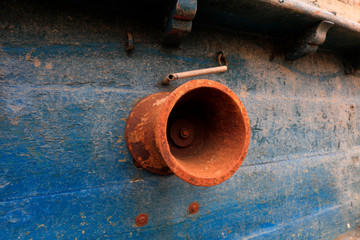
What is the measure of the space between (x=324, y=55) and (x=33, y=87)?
104 inches

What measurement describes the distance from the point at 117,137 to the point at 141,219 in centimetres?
54

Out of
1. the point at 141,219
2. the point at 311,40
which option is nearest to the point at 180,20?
the point at 311,40

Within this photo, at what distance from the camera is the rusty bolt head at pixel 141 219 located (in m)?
1.28

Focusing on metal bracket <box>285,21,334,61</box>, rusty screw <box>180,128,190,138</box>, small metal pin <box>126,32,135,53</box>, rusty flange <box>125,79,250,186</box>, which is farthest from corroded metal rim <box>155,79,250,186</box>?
metal bracket <box>285,21,334,61</box>

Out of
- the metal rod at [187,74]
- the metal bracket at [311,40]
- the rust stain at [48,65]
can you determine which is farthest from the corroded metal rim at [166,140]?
the metal bracket at [311,40]

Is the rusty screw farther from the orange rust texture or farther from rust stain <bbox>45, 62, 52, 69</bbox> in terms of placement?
the orange rust texture

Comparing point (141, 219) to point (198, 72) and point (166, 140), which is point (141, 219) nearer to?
point (166, 140)

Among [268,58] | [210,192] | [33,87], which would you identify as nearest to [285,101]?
[268,58]

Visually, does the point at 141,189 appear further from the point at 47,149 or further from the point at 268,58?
the point at 268,58

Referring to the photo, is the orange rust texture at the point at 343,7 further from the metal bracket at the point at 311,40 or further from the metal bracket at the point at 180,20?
the metal bracket at the point at 180,20

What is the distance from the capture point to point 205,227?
1.49 m

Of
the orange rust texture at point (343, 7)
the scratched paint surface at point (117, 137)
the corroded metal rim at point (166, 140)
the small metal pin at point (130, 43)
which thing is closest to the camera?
the corroded metal rim at point (166, 140)

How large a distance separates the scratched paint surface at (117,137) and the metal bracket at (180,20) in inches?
5.6

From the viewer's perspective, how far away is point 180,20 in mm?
1216
